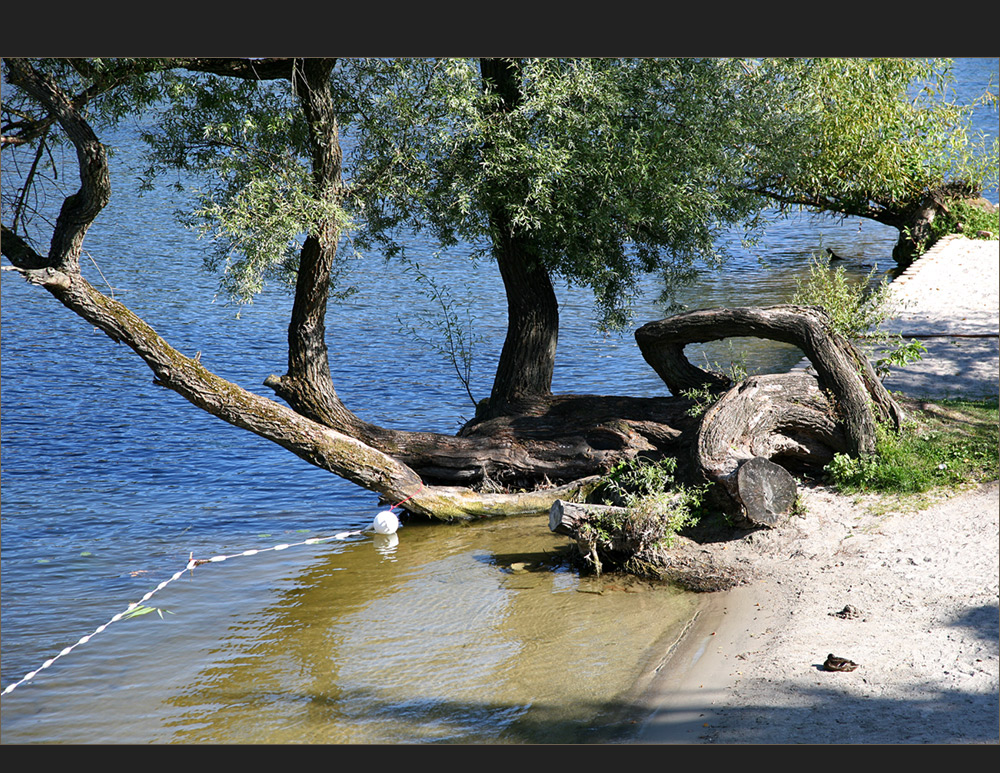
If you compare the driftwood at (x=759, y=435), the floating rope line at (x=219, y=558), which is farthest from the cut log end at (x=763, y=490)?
the floating rope line at (x=219, y=558)

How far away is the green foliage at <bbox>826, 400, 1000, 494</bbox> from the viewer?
26.2ft

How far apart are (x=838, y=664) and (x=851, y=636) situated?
474mm

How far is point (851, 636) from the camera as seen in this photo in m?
6.21

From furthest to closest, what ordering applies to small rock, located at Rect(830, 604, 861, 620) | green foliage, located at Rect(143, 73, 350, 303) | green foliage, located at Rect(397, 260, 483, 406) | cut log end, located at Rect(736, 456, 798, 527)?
green foliage, located at Rect(397, 260, 483, 406) → green foliage, located at Rect(143, 73, 350, 303) → cut log end, located at Rect(736, 456, 798, 527) → small rock, located at Rect(830, 604, 861, 620)

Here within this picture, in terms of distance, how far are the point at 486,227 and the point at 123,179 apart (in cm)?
2245

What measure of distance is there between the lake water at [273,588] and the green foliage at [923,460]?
2085 millimetres

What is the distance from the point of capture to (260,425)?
28.1ft

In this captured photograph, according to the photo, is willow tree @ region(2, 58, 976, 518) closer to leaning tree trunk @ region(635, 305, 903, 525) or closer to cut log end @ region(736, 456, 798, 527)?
leaning tree trunk @ region(635, 305, 903, 525)

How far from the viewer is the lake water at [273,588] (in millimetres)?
6191

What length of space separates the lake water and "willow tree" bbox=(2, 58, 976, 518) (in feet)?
3.31

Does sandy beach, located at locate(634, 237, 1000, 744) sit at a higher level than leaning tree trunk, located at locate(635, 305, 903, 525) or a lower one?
lower

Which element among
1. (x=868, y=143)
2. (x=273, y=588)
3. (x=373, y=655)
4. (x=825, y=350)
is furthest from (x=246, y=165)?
(x=868, y=143)

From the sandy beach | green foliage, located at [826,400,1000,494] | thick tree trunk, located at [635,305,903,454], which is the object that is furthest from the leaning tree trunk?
the sandy beach

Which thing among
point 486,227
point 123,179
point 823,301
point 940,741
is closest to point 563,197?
point 486,227
